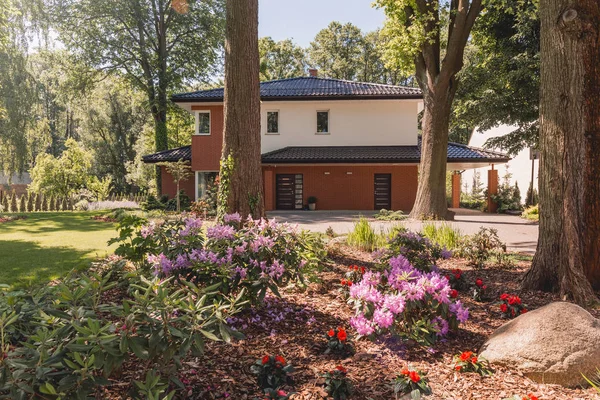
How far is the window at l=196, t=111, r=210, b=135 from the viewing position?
2131cm

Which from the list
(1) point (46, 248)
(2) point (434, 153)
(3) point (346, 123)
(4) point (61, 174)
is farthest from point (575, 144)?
(4) point (61, 174)

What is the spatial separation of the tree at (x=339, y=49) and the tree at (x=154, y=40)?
17.3 meters

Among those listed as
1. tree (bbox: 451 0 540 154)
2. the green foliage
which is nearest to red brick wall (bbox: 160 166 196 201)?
tree (bbox: 451 0 540 154)

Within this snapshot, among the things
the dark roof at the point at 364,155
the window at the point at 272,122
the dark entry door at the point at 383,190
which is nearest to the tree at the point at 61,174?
the window at the point at 272,122

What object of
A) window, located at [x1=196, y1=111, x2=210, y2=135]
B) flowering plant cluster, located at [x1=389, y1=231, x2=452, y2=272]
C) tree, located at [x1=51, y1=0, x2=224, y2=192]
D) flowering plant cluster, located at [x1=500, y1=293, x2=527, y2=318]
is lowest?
flowering plant cluster, located at [x1=500, y1=293, x2=527, y2=318]

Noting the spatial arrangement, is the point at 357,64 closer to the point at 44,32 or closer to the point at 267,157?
the point at 267,157

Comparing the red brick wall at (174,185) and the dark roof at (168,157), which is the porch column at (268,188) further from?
the dark roof at (168,157)

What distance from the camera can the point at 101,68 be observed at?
26.0m

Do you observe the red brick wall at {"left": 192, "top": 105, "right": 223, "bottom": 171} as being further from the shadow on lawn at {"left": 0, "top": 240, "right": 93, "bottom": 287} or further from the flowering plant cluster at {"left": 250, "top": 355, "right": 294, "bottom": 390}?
the flowering plant cluster at {"left": 250, "top": 355, "right": 294, "bottom": 390}

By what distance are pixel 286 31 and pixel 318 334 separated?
40.5m

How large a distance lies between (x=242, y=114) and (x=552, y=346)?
535 cm

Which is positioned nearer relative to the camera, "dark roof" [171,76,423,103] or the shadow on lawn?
the shadow on lawn

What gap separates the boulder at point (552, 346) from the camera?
2.84 m

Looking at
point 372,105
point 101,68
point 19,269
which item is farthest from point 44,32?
point 19,269
